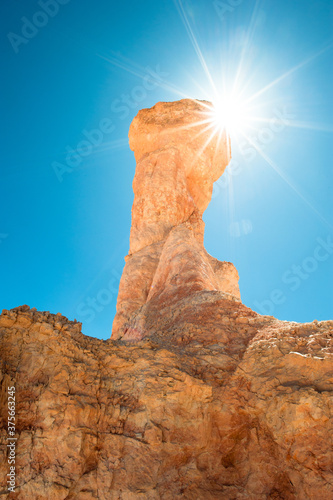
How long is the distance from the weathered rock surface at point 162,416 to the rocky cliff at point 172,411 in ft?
0.05

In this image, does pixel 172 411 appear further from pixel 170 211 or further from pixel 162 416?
pixel 170 211

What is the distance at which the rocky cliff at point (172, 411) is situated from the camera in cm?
455

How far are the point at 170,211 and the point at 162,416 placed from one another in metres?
12.0

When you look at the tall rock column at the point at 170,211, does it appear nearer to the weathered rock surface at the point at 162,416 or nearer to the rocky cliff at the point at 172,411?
the rocky cliff at the point at 172,411

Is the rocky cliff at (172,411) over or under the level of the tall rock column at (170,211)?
under

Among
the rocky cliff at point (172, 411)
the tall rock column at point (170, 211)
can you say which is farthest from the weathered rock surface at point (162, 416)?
the tall rock column at point (170, 211)

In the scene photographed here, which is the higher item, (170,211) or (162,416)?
(170,211)

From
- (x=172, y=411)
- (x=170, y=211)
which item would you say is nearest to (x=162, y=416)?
(x=172, y=411)

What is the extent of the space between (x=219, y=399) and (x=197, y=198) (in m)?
14.5

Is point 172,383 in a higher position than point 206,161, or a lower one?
lower

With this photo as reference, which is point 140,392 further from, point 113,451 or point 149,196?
point 149,196

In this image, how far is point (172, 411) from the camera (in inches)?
217

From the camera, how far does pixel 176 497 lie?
4.61 meters

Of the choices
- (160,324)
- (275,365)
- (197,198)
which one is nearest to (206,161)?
(197,198)
